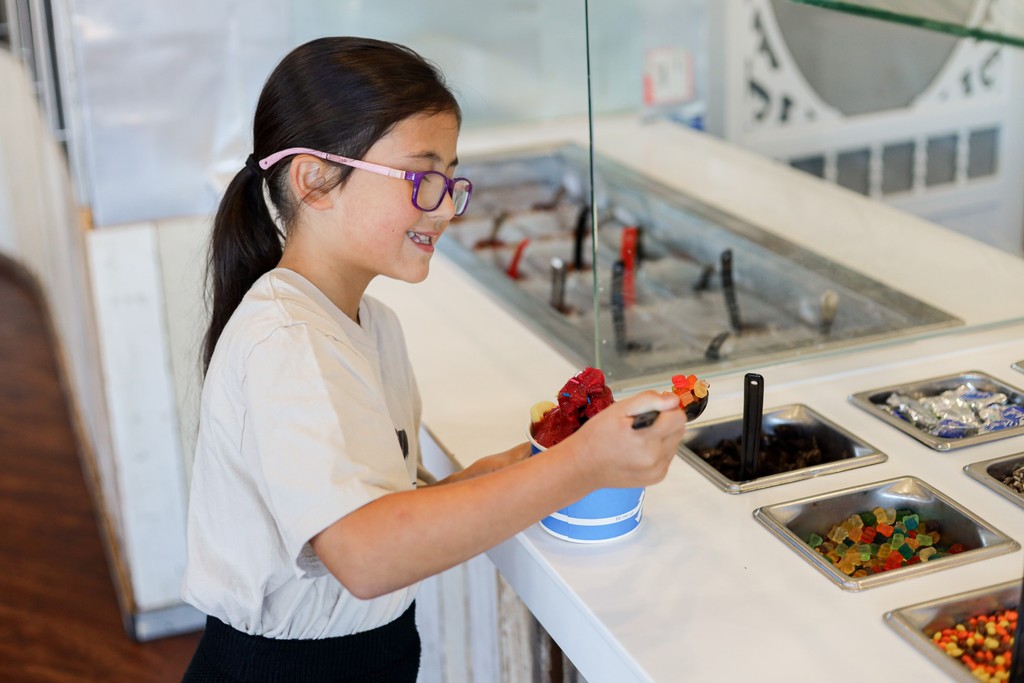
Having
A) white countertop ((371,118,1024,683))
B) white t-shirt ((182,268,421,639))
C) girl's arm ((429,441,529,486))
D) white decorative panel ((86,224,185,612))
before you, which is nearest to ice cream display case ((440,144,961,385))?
white countertop ((371,118,1024,683))

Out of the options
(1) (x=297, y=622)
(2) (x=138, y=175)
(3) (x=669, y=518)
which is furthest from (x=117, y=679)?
(3) (x=669, y=518)

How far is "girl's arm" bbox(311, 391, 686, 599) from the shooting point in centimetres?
88

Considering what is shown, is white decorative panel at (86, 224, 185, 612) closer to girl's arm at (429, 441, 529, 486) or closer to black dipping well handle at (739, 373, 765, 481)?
girl's arm at (429, 441, 529, 486)

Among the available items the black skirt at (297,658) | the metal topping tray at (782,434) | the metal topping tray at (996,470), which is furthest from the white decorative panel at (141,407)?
the metal topping tray at (996,470)

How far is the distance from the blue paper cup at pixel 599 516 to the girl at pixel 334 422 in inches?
3.9

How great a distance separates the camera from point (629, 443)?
89cm

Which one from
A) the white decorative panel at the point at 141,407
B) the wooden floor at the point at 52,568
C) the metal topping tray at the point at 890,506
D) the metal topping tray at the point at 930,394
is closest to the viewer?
the metal topping tray at the point at 890,506

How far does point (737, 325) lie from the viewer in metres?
1.63

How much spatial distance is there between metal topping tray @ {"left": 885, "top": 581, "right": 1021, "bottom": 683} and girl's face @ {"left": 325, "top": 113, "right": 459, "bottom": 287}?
51 cm

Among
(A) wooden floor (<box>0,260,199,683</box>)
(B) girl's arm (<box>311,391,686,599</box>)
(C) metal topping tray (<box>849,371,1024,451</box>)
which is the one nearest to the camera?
(B) girl's arm (<box>311,391,686,599</box>)

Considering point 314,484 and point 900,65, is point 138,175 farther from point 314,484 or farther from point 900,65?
point 900,65

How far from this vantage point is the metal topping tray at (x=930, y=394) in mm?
1216

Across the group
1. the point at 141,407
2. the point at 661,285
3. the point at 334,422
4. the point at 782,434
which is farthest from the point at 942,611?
the point at 141,407

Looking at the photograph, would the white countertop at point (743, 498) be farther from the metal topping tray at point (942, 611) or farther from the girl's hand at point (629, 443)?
the girl's hand at point (629, 443)
